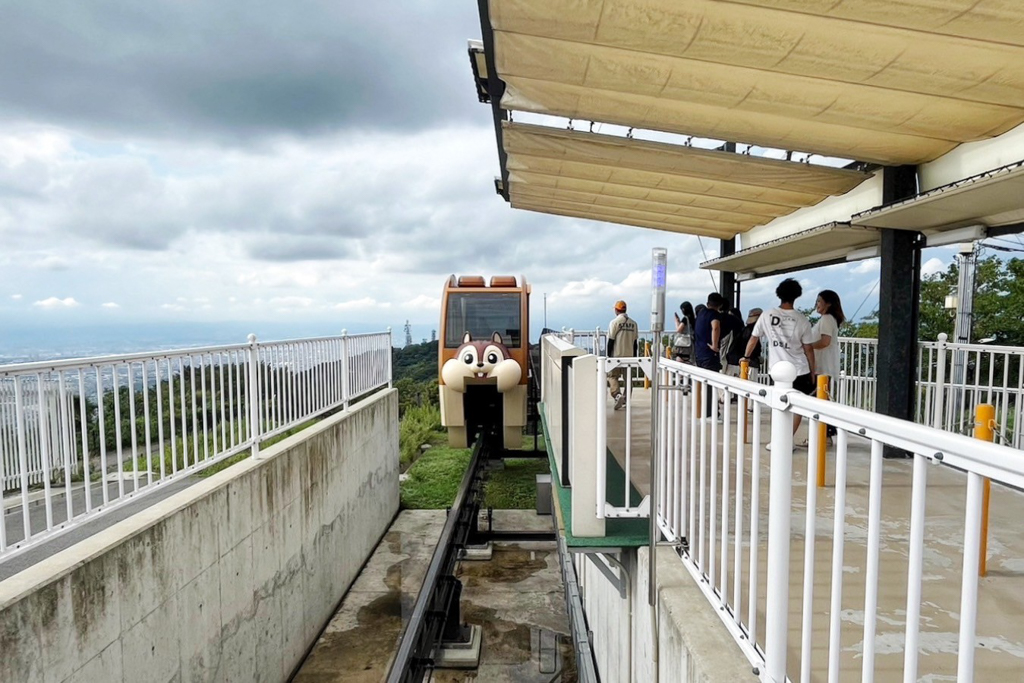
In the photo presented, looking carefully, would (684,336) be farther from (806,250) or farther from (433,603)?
(433,603)

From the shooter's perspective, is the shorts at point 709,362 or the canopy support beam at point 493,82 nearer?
the canopy support beam at point 493,82

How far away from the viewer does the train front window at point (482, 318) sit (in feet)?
36.4

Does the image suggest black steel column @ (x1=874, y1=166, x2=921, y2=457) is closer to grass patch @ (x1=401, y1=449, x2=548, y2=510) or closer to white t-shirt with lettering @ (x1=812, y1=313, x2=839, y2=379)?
white t-shirt with lettering @ (x1=812, y1=313, x2=839, y2=379)

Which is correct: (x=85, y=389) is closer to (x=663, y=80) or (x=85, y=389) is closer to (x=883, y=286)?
(x=663, y=80)

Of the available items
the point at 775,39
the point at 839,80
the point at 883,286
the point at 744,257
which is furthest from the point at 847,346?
the point at 775,39

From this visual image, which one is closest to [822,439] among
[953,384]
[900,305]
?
[900,305]

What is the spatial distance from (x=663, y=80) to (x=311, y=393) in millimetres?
5348

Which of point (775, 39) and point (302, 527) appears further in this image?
point (302, 527)

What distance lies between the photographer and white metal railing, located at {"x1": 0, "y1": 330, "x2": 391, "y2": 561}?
341 centimetres

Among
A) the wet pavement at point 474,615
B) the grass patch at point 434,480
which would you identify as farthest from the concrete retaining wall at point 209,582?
the grass patch at point 434,480

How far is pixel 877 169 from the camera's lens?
596 cm

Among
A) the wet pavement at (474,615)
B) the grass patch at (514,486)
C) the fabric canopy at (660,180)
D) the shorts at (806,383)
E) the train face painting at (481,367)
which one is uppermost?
the fabric canopy at (660,180)

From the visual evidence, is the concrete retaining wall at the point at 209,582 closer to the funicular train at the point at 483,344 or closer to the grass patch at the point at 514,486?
the funicular train at the point at 483,344

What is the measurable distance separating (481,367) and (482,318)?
4.72ft
